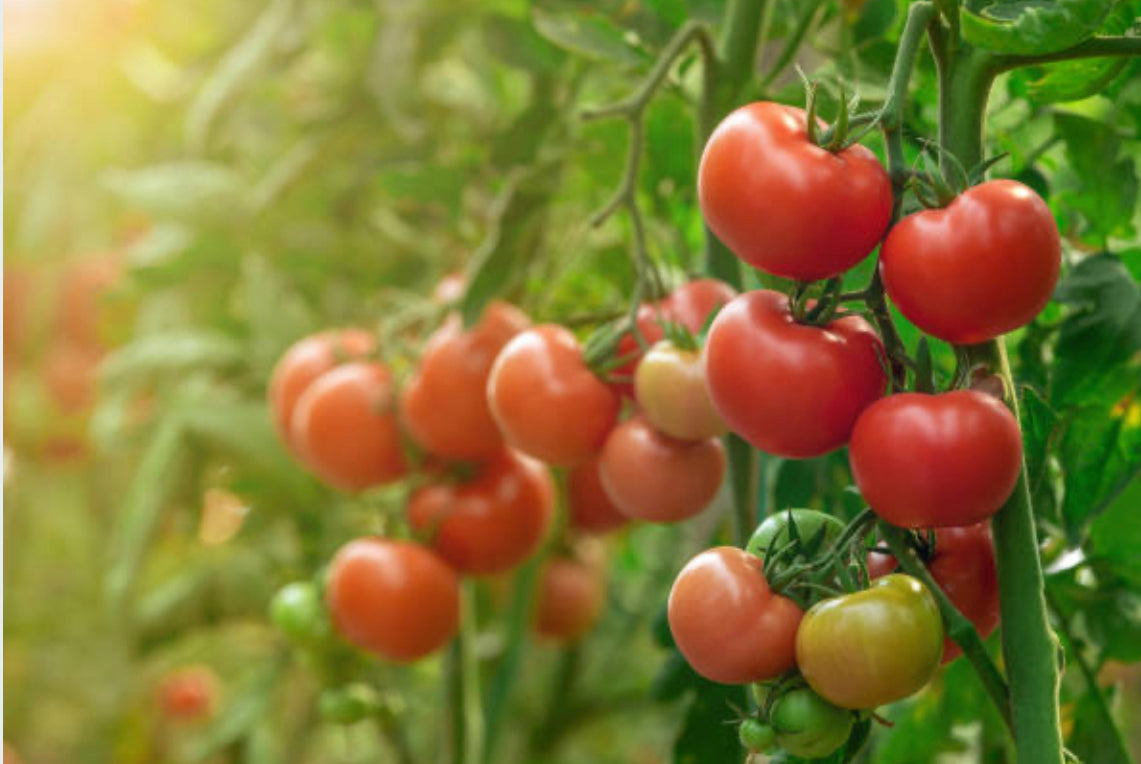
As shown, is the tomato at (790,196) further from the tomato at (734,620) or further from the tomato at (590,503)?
the tomato at (590,503)

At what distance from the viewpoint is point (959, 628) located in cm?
39

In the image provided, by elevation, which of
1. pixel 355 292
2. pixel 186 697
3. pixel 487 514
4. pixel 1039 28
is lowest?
pixel 186 697

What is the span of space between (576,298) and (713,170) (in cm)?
49

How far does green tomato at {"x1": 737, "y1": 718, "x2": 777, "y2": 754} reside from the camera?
396 millimetres

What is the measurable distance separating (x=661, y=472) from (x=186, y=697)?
124 cm

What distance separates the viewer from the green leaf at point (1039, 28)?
0.37 meters

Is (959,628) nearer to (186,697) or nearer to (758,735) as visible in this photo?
(758,735)

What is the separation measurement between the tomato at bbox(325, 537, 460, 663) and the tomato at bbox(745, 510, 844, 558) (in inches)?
16.5

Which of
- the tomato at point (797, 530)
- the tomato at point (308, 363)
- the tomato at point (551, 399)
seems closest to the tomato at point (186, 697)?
the tomato at point (308, 363)

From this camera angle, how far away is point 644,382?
0.57 m

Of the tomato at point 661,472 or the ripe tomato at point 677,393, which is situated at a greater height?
the ripe tomato at point 677,393

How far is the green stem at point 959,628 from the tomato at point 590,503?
510 millimetres

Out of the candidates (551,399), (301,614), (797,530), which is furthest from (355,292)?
(797,530)

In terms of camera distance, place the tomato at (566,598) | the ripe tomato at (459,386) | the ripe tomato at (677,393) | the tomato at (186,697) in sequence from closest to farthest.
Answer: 1. the ripe tomato at (677,393)
2. the ripe tomato at (459,386)
3. the tomato at (566,598)
4. the tomato at (186,697)
